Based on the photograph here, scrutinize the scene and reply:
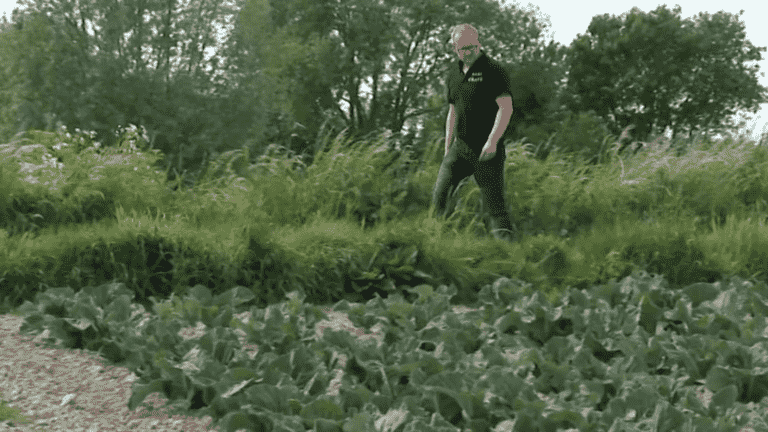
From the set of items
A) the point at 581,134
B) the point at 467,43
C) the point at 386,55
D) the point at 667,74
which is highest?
the point at 667,74

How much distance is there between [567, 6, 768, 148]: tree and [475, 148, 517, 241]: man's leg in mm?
21130

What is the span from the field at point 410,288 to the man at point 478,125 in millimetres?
266

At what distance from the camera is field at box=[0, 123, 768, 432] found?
2.50 m

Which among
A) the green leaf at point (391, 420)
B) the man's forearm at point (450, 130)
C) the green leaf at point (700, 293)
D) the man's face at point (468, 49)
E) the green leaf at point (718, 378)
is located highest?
the man's face at point (468, 49)

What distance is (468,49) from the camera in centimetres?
564

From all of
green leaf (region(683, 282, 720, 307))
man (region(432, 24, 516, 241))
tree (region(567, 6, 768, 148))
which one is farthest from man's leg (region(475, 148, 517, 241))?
tree (region(567, 6, 768, 148))

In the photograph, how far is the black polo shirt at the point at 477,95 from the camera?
5617 millimetres

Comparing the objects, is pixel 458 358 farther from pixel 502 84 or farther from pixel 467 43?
pixel 467 43

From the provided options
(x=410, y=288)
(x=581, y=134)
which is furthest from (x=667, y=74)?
(x=410, y=288)

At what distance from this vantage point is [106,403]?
8.91 feet

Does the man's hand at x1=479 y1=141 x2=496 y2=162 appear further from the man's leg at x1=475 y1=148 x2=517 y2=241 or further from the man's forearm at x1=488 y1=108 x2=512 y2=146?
the man's leg at x1=475 y1=148 x2=517 y2=241

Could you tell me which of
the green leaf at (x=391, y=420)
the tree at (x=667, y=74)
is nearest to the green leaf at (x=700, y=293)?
the green leaf at (x=391, y=420)

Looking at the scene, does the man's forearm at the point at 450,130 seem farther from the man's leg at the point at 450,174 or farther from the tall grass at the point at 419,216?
the tall grass at the point at 419,216

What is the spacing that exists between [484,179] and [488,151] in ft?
0.92
